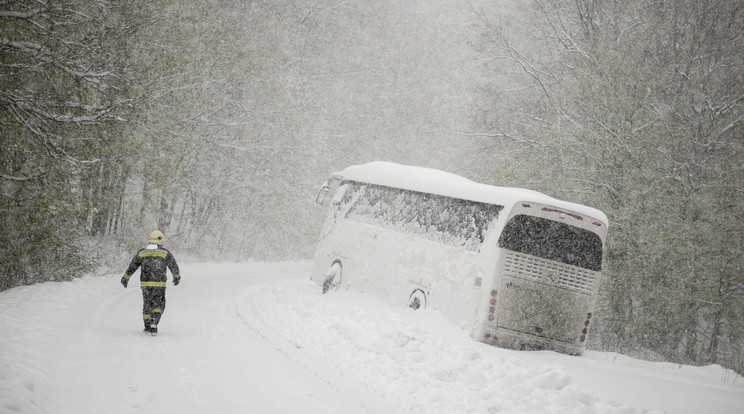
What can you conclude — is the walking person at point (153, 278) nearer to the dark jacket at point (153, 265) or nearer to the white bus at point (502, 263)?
the dark jacket at point (153, 265)

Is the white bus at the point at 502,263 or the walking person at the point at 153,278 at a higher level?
the white bus at the point at 502,263

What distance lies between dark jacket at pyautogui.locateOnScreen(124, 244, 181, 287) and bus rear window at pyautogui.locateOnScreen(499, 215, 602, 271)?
6171 mm

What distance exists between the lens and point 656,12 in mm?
17906

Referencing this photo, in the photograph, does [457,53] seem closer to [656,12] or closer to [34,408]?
[656,12]

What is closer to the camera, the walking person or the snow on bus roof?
the walking person

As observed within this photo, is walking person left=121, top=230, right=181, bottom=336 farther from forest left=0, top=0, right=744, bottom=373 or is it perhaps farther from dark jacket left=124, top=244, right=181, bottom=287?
forest left=0, top=0, right=744, bottom=373

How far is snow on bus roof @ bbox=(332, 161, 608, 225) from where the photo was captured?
35.1ft

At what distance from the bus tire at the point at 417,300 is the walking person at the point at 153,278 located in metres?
5.03

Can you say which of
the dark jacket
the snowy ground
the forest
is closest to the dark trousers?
the dark jacket

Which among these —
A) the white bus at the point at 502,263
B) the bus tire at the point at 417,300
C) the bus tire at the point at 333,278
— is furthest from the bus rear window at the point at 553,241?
the bus tire at the point at 333,278

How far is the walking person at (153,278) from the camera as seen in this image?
931 cm

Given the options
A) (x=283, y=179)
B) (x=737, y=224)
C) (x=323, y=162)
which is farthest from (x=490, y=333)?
(x=323, y=162)

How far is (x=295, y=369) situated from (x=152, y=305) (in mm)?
3008

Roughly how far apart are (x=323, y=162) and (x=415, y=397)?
27.0 m
